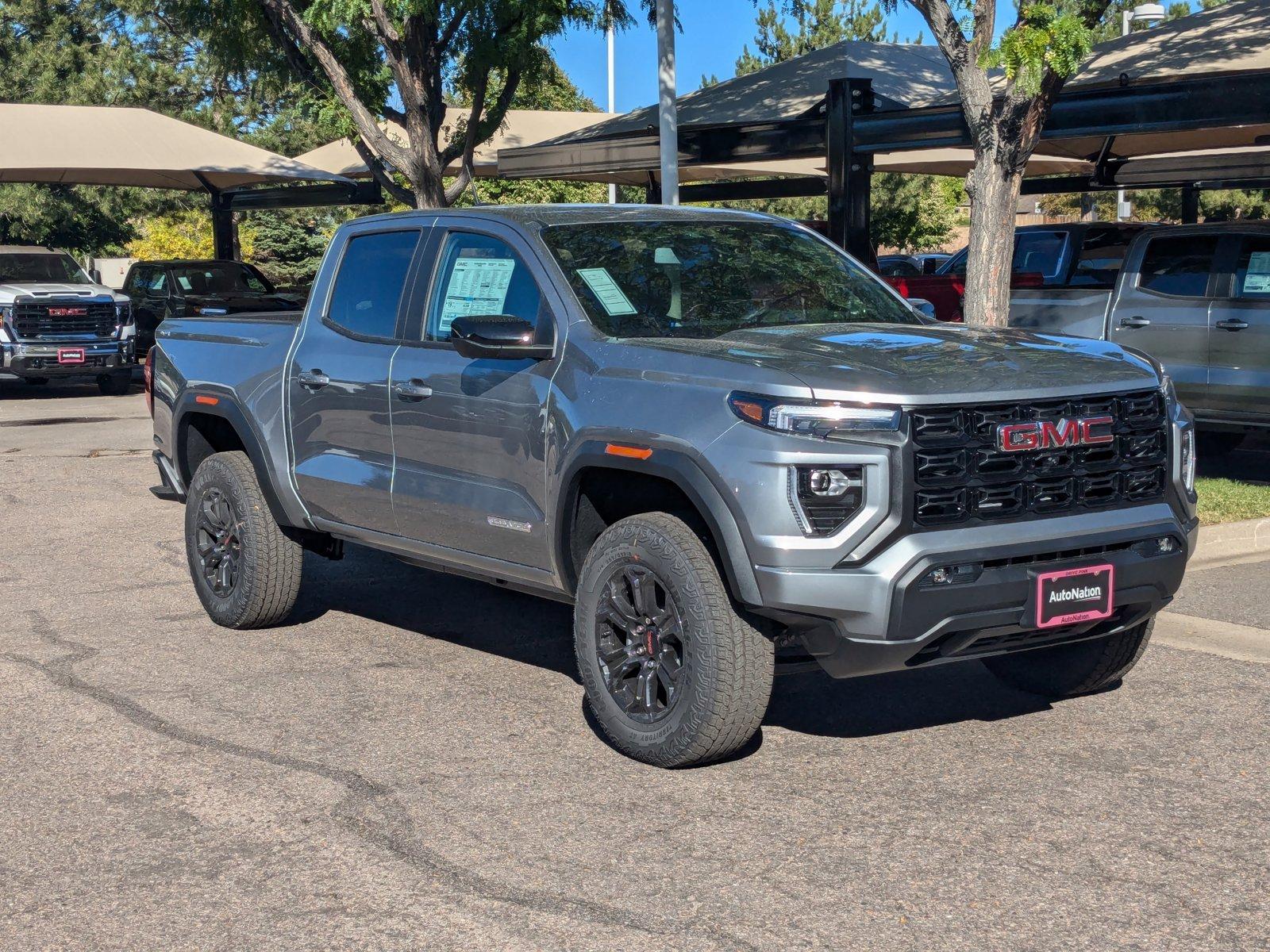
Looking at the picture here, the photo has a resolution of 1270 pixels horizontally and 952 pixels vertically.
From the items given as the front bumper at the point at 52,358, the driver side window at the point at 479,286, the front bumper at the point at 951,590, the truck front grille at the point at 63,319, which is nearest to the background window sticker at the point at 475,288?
the driver side window at the point at 479,286

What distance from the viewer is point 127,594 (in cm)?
853

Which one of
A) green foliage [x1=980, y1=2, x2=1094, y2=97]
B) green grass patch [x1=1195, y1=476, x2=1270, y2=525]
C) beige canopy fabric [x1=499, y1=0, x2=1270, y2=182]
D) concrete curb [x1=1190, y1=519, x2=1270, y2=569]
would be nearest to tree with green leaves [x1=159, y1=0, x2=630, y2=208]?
beige canopy fabric [x1=499, y1=0, x2=1270, y2=182]

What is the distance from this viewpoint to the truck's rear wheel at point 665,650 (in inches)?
203

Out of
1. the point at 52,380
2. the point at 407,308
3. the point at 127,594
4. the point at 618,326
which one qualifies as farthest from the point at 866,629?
the point at 52,380

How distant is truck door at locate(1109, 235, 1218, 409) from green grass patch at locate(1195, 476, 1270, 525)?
31.2 inches

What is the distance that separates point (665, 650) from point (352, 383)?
2.14 meters

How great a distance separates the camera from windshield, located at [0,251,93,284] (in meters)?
22.2

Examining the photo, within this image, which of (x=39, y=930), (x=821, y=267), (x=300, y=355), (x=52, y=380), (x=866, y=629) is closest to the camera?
(x=39, y=930)

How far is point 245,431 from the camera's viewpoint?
24.6 feet

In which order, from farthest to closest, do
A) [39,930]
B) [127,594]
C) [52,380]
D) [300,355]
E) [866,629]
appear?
1. [52,380]
2. [127,594]
3. [300,355]
4. [866,629]
5. [39,930]

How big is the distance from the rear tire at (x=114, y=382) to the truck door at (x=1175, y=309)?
1416 cm

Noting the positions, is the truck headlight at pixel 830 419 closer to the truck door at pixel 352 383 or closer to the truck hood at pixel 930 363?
the truck hood at pixel 930 363

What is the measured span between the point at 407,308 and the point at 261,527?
4.62 ft

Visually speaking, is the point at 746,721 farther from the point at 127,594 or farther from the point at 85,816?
the point at 127,594
